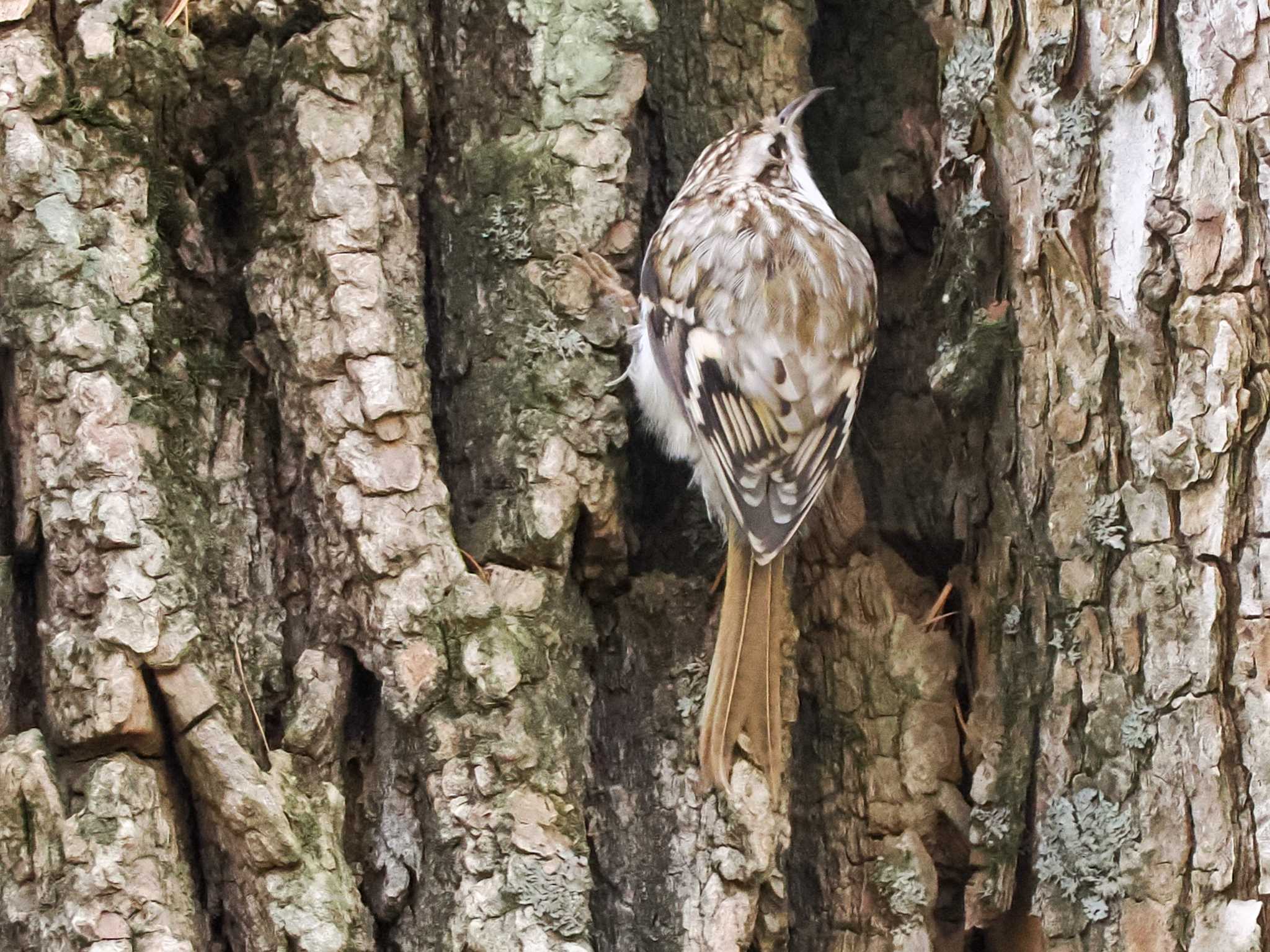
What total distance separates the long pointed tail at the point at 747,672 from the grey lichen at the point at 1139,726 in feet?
1.36

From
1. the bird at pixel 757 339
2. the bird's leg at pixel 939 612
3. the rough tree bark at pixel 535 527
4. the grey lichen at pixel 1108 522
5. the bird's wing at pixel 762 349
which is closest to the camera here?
the rough tree bark at pixel 535 527

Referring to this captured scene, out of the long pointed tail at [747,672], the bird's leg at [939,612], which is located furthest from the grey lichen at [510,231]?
the bird's leg at [939,612]

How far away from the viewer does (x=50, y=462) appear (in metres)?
1.52

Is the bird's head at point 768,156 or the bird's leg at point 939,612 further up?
the bird's head at point 768,156

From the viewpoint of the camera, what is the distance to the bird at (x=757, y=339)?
2018 mm

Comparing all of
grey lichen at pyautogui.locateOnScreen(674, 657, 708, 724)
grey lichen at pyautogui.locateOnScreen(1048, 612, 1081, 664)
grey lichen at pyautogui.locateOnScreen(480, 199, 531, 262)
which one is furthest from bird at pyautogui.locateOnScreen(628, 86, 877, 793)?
grey lichen at pyautogui.locateOnScreen(1048, 612, 1081, 664)

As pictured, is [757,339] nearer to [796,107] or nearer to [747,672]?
[796,107]

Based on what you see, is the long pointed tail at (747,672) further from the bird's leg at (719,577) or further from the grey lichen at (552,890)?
the grey lichen at (552,890)

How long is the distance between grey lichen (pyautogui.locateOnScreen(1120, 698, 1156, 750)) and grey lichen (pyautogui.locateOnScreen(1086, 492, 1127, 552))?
18cm

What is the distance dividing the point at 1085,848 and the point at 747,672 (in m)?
0.44

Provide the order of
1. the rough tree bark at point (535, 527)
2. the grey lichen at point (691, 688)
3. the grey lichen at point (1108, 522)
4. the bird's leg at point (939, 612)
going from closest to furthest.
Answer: the rough tree bark at point (535, 527), the grey lichen at point (1108, 522), the grey lichen at point (691, 688), the bird's leg at point (939, 612)

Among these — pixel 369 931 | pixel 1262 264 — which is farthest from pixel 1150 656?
pixel 369 931

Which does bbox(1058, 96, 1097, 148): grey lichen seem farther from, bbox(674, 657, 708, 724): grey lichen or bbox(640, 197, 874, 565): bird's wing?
bbox(674, 657, 708, 724): grey lichen

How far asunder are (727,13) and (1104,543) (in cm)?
98
